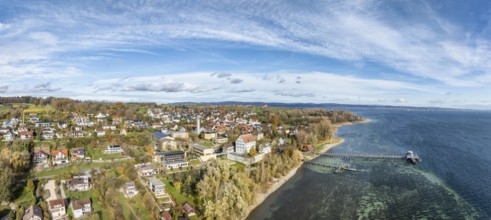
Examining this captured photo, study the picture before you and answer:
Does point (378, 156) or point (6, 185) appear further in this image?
point (378, 156)

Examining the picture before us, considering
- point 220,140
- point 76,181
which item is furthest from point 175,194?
point 220,140

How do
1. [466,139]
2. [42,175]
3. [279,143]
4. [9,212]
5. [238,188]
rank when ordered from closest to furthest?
1. [9,212]
2. [238,188]
3. [42,175]
4. [279,143]
5. [466,139]

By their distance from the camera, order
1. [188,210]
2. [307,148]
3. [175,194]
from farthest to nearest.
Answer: [307,148], [175,194], [188,210]

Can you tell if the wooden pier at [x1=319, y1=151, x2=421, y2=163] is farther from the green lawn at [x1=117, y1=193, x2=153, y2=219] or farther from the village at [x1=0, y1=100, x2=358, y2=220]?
the green lawn at [x1=117, y1=193, x2=153, y2=219]

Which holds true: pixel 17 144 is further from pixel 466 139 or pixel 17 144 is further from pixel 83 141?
pixel 466 139

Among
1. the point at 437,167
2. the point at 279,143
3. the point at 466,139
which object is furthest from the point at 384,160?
the point at 466,139

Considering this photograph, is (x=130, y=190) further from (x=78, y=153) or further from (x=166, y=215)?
(x=78, y=153)
